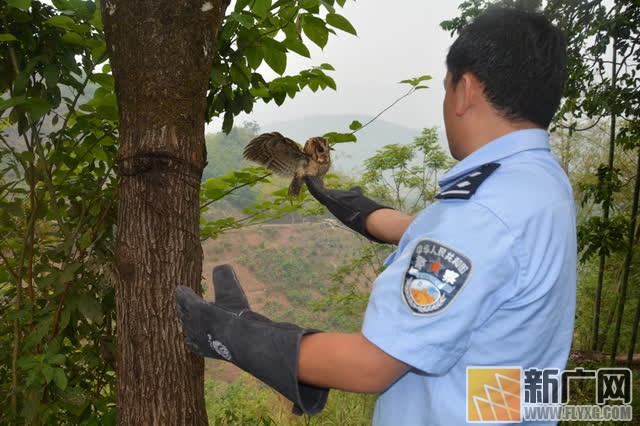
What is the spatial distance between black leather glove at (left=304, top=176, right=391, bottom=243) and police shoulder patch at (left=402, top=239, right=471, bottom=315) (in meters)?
0.81

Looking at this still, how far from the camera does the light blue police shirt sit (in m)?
0.83

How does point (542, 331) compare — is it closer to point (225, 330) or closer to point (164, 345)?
point (225, 330)

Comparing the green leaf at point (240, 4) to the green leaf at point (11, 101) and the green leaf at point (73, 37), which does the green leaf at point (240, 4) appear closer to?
the green leaf at point (73, 37)

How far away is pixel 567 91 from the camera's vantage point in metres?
4.06

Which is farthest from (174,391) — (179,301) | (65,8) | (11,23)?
(11,23)

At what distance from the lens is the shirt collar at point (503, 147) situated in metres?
1.00

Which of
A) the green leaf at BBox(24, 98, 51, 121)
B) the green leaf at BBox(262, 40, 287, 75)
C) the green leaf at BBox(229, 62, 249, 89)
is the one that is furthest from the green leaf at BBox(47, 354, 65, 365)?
the green leaf at BBox(262, 40, 287, 75)

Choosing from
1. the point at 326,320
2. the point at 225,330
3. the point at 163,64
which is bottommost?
the point at 326,320

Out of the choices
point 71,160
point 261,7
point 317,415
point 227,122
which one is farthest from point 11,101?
point 317,415

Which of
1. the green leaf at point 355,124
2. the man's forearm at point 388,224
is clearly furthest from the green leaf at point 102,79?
the man's forearm at point 388,224

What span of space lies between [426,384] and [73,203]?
66.4 inches

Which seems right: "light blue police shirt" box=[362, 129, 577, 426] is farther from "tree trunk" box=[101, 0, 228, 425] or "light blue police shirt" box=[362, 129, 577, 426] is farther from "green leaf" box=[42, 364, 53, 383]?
"green leaf" box=[42, 364, 53, 383]

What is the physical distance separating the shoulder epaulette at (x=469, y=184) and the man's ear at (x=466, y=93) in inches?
5.6

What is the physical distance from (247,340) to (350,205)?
0.86 metres
